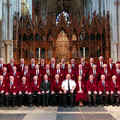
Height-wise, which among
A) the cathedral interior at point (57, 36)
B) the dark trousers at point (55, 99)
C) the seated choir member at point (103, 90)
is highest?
the cathedral interior at point (57, 36)

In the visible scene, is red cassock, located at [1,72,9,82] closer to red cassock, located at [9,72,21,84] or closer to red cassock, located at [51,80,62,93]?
red cassock, located at [9,72,21,84]

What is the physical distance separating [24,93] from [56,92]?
2.92 feet

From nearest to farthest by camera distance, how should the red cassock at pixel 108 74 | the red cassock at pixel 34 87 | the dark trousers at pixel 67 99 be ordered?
1. the dark trousers at pixel 67 99
2. the red cassock at pixel 34 87
3. the red cassock at pixel 108 74

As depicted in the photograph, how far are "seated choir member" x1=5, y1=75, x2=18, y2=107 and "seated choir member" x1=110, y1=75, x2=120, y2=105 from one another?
2.62 metres

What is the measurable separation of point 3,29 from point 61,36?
277 centimetres

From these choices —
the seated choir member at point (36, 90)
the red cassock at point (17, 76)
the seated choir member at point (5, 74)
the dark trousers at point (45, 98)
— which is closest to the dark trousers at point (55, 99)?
the dark trousers at point (45, 98)

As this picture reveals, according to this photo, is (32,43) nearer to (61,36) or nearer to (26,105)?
(61,36)

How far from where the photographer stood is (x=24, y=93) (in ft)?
23.6

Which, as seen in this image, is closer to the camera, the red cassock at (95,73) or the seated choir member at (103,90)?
the seated choir member at (103,90)

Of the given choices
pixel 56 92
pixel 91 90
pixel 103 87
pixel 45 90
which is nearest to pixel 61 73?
pixel 56 92

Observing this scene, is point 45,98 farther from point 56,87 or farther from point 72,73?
point 72,73

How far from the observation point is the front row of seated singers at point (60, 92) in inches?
278

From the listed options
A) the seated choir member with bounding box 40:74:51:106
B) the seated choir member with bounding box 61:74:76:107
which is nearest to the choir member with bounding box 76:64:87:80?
the seated choir member with bounding box 61:74:76:107

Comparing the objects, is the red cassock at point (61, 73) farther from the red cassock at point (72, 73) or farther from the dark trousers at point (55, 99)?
the dark trousers at point (55, 99)
